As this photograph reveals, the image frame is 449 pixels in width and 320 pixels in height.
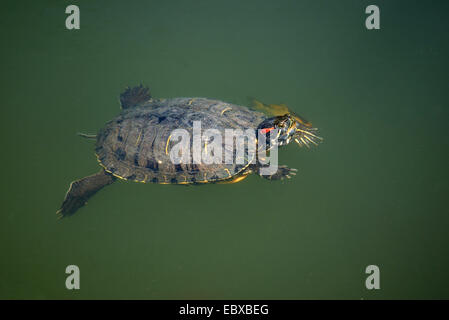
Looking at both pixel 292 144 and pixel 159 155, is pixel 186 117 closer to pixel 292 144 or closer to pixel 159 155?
pixel 159 155

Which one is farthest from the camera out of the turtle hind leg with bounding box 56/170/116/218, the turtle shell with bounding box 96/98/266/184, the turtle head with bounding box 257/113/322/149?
the turtle hind leg with bounding box 56/170/116/218

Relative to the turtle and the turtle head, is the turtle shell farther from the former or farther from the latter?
the turtle head

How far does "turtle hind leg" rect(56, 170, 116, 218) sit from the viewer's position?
3350mm

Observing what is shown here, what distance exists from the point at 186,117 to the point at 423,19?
17.7ft

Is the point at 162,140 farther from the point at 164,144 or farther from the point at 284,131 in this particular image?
the point at 284,131

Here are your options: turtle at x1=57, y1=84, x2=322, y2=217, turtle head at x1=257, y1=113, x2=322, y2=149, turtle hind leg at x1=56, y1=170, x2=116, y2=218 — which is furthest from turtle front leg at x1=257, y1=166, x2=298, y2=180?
turtle hind leg at x1=56, y1=170, x2=116, y2=218

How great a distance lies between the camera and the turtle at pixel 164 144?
3.04 meters

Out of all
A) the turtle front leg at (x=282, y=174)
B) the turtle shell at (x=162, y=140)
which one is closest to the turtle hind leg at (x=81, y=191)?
the turtle shell at (x=162, y=140)

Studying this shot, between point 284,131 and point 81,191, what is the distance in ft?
8.83

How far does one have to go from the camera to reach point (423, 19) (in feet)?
17.1

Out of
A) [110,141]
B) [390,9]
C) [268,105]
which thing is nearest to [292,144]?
[268,105]

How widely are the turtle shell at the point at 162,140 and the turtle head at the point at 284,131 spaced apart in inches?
7.6

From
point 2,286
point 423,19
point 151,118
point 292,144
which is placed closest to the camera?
point 2,286

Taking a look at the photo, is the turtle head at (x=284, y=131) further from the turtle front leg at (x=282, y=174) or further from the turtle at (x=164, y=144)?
the turtle front leg at (x=282, y=174)
